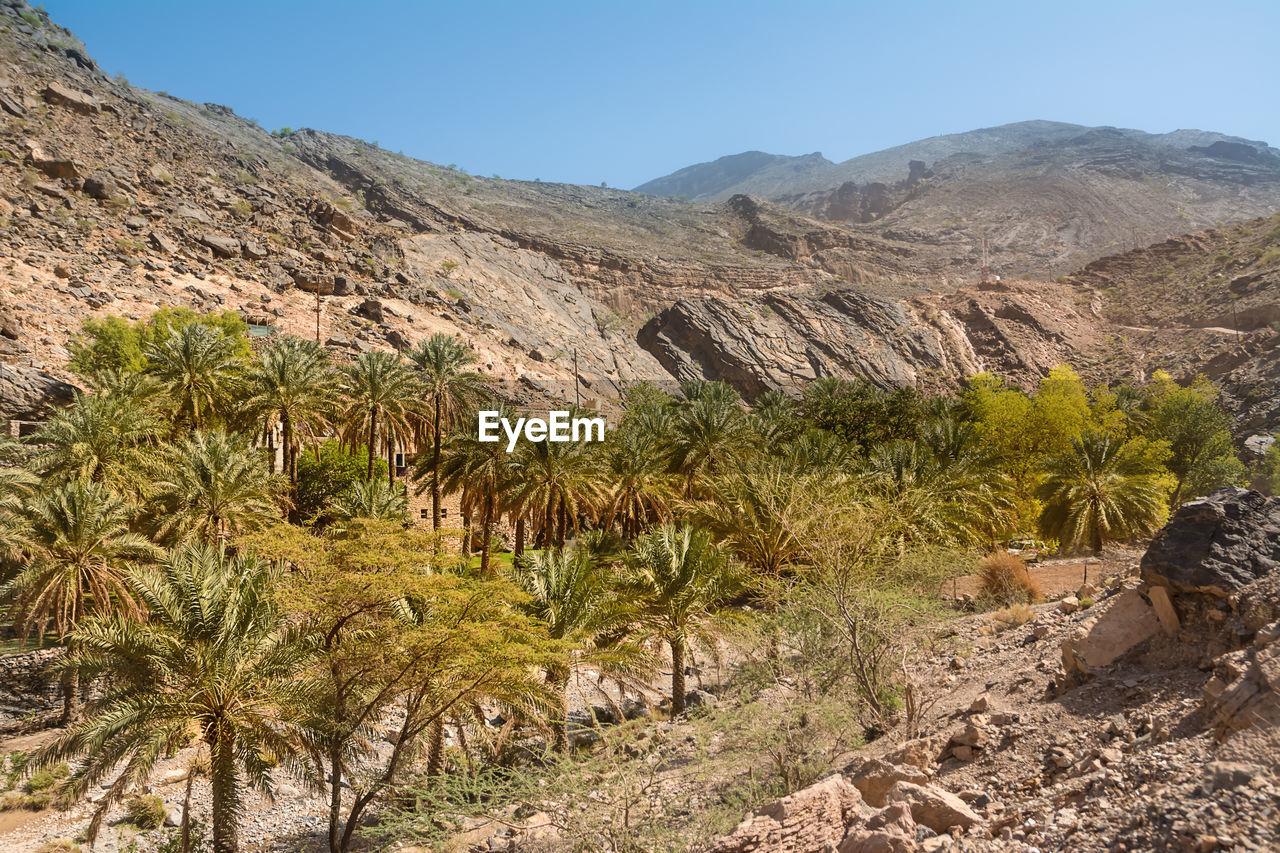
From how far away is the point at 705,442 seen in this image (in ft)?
110

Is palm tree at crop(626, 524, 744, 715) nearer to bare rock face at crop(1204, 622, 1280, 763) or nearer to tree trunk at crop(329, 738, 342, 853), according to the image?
tree trunk at crop(329, 738, 342, 853)

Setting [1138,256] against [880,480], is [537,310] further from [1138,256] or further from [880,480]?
[1138,256]

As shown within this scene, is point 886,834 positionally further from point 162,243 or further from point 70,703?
point 162,243

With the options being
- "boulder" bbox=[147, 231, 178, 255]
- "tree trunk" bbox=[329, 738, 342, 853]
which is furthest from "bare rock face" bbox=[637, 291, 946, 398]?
"tree trunk" bbox=[329, 738, 342, 853]

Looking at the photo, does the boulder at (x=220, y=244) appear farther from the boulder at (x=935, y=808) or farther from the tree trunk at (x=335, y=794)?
the boulder at (x=935, y=808)

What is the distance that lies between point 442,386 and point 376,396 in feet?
10.9

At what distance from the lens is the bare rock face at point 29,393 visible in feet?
109

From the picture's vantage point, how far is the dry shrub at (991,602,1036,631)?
56.1 ft

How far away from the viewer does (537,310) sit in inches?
3393

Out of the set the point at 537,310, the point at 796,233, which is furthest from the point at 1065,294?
the point at 537,310

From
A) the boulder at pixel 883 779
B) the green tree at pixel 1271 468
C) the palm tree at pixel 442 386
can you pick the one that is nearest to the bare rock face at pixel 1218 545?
the boulder at pixel 883 779

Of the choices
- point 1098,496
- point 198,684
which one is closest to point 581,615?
point 198,684

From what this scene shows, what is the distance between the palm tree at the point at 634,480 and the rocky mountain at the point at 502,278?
28.2 m

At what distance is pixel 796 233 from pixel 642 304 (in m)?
43.7
